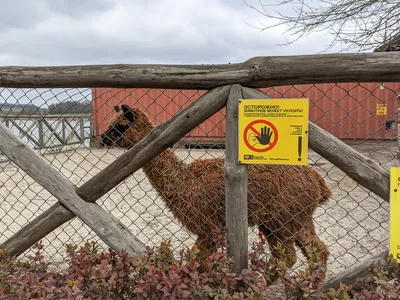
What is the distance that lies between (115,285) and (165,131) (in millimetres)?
923

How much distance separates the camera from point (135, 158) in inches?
92.4

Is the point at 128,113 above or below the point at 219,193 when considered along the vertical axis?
above

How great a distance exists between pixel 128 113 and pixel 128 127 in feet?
0.42

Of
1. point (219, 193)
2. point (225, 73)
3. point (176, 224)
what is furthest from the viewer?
point (176, 224)

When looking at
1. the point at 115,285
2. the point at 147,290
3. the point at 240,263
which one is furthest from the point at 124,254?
the point at 240,263

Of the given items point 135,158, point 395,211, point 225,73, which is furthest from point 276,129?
point 135,158

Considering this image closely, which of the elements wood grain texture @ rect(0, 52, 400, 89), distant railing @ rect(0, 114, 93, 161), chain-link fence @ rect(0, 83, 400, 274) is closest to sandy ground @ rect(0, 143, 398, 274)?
chain-link fence @ rect(0, 83, 400, 274)

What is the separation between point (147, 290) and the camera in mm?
1981

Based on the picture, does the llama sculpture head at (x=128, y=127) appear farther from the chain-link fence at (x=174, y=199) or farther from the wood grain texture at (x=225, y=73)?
the wood grain texture at (x=225, y=73)

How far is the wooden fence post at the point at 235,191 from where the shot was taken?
2.13m

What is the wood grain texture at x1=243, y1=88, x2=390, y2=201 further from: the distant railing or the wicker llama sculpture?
the distant railing

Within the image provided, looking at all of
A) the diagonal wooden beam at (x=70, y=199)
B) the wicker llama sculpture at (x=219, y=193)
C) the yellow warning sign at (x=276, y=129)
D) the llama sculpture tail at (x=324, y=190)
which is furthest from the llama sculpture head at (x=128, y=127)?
the llama sculpture tail at (x=324, y=190)

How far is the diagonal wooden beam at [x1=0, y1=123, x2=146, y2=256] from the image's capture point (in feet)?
8.11

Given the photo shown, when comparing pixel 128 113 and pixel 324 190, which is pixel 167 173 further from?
pixel 324 190
